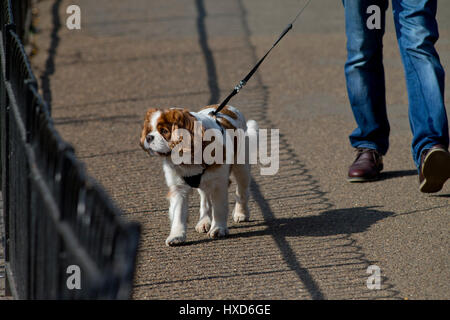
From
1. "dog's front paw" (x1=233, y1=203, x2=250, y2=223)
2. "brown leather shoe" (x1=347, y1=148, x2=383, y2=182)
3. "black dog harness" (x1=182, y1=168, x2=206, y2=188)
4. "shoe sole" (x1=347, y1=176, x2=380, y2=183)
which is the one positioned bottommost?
"dog's front paw" (x1=233, y1=203, x2=250, y2=223)

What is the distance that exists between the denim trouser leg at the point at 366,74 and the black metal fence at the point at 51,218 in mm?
2767

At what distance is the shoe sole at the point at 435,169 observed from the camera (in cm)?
525

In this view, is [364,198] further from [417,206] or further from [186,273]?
[186,273]

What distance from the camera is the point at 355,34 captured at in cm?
598

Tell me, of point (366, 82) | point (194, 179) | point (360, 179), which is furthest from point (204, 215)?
point (366, 82)

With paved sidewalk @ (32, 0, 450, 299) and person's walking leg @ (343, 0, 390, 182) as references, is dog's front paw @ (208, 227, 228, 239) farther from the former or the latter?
person's walking leg @ (343, 0, 390, 182)

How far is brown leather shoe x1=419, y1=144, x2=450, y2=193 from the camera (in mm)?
5250

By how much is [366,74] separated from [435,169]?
1.17 meters

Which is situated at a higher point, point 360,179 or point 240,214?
point 360,179

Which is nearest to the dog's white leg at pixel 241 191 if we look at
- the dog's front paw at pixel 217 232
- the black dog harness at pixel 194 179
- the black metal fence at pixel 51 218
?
the dog's front paw at pixel 217 232

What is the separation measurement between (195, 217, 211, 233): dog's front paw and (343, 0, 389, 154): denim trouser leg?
174 centimetres

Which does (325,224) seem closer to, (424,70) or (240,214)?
(240,214)

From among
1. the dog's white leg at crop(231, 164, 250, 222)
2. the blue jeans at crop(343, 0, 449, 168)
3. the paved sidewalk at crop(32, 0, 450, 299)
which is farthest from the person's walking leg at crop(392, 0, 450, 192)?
the dog's white leg at crop(231, 164, 250, 222)

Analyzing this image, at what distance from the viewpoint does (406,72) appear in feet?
18.8
